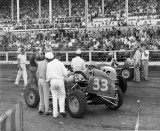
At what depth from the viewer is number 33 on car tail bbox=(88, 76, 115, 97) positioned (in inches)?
355

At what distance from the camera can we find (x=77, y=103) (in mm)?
8844

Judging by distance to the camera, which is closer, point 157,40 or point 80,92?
point 80,92

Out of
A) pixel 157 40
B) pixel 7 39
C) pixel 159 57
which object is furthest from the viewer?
pixel 7 39

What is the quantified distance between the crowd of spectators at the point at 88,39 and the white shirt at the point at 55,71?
12606 mm

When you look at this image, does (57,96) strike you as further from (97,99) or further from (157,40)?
(157,40)

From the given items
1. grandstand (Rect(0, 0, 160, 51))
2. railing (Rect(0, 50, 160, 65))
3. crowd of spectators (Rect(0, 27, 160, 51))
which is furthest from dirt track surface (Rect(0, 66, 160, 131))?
grandstand (Rect(0, 0, 160, 51))

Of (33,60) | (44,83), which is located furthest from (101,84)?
(33,60)

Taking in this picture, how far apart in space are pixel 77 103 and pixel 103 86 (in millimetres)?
817

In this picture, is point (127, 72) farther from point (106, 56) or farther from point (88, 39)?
point (88, 39)

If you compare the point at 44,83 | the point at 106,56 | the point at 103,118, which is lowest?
the point at 103,118

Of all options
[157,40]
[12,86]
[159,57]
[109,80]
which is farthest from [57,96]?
[157,40]

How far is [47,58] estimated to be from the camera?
29.3 feet

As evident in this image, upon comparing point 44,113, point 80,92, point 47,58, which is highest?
point 47,58

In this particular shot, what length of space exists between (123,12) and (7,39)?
11.5 m
